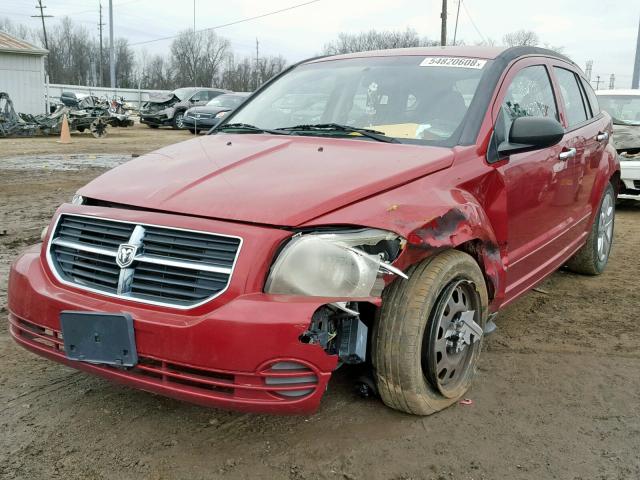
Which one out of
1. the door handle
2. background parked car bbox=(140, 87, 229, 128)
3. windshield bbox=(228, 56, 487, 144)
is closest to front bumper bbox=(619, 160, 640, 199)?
the door handle

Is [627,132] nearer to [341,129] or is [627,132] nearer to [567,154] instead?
[567,154]

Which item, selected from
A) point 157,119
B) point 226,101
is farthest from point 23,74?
point 226,101

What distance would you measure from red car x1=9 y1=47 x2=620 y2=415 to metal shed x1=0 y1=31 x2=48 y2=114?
2492 centimetres

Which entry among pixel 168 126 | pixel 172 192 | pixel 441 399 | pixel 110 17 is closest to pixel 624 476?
pixel 441 399

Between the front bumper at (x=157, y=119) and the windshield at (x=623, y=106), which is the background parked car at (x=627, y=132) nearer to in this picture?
the windshield at (x=623, y=106)

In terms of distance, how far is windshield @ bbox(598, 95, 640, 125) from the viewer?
29.6 feet

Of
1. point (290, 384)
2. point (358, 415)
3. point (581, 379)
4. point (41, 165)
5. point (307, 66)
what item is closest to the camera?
point (290, 384)

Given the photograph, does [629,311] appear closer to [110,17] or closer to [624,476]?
[624,476]

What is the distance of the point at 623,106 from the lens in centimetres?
909

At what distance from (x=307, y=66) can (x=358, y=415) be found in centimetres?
247

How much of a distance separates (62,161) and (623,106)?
10.7 metres

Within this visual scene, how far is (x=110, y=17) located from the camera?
131 feet

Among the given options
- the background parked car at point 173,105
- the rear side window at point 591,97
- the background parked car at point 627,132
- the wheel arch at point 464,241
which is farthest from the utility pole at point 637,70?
the wheel arch at point 464,241

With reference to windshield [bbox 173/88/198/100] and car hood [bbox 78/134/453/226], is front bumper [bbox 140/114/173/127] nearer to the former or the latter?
windshield [bbox 173/88/198/100]
